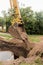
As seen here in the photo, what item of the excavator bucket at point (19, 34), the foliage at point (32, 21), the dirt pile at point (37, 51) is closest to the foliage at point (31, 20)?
the foliage at point (32, 21)

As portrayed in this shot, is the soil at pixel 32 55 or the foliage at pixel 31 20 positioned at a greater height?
the soil at pixel 32 55

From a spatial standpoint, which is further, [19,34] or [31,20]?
[31,20]

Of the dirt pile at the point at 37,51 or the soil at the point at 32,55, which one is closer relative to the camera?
the soil at the point at 32,55

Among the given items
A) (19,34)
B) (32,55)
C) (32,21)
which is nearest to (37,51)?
(32,55)

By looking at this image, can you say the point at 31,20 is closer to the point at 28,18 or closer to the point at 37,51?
the point at 28,18

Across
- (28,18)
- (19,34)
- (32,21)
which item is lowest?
(32,21)

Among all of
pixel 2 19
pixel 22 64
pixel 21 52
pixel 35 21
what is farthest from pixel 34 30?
pixel 22 64

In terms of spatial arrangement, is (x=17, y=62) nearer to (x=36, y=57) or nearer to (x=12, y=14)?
(x=36, y=57)

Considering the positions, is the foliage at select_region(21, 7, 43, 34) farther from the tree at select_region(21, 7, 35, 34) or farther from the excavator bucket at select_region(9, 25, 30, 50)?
the excavator bucket at select_region(9, 25, 30, 50)

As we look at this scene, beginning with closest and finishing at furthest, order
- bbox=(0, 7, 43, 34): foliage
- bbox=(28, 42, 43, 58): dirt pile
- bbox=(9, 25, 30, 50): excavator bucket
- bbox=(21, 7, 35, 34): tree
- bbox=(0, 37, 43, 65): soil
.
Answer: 1. bbox=(0, 37, 43, 65): soil
2. bbox=(28, 42, 43, 58): dirt pile
3. bbox=(9, 25, 30, 50): excavator bucket
4. bbox=(21, 7, 35, 34): tree
5. bbox=(0, 7, 43, 34): foliage

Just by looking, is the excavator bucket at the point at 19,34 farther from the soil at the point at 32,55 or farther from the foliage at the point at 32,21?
the foliage at the point at 32,21

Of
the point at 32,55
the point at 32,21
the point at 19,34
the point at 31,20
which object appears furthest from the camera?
the point at 32,21

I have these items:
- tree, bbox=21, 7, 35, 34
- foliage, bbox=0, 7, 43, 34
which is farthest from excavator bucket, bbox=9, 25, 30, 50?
foliage, bbox=0, 7, 43, 34

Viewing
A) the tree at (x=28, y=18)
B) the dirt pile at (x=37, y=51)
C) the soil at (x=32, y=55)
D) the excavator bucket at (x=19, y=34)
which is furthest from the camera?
the tree at (x=28, y=18)
